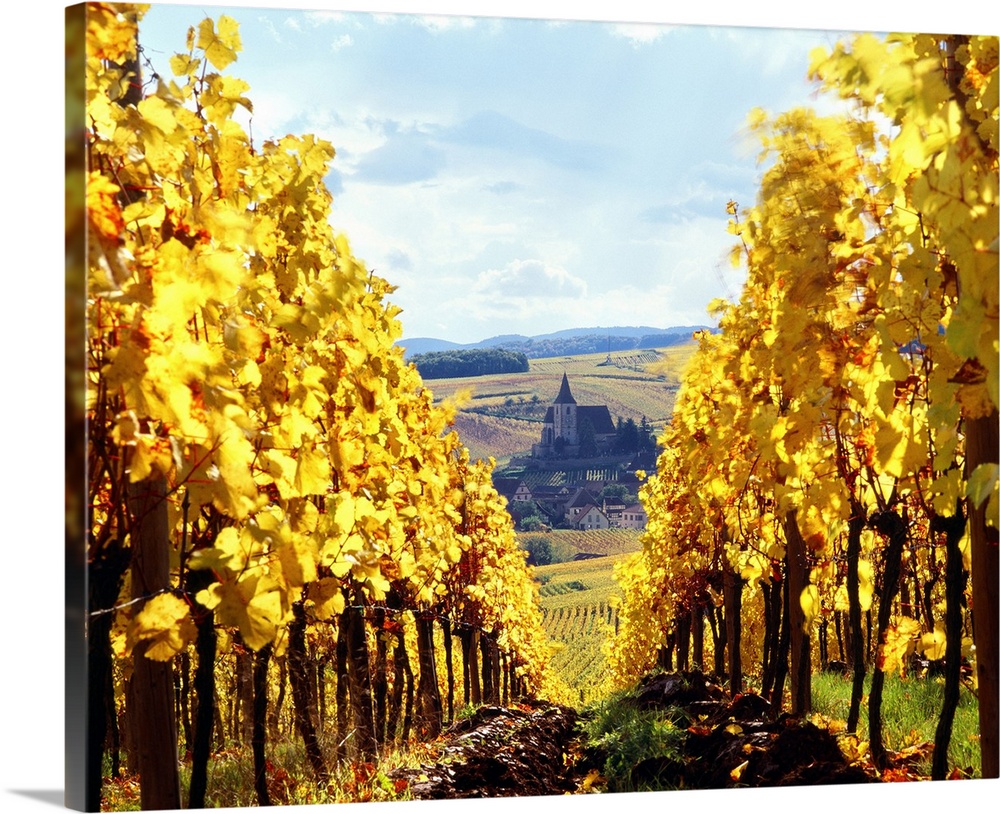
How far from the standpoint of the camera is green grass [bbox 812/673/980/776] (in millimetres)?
3730

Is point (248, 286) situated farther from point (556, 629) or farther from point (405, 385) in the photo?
point (556, 629)

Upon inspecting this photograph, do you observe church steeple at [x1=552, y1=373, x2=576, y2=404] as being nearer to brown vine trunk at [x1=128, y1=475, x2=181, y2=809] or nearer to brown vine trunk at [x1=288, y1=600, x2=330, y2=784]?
brown vine trunk at [x1=288, y1=600, x2=330, y2=784]

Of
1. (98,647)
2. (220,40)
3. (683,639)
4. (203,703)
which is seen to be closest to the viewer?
(98,647)

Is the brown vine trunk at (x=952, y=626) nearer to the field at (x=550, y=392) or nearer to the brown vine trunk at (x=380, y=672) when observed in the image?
the field at (x=550, y=392)

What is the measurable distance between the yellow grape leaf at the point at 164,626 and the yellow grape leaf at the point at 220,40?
140 cm

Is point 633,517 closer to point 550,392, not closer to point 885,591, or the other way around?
point 550,392

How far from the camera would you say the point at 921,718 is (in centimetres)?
375

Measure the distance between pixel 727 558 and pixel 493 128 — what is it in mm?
2368

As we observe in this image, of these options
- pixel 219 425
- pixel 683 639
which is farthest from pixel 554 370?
pixel 683 639

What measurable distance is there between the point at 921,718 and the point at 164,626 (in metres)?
2.49

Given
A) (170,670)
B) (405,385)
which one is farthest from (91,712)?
(405,385)

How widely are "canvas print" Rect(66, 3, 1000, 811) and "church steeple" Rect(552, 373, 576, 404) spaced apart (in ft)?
0.09

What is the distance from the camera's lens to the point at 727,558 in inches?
201

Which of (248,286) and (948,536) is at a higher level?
(248,286)
